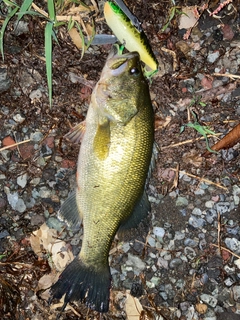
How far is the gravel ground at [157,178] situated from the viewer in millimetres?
3744

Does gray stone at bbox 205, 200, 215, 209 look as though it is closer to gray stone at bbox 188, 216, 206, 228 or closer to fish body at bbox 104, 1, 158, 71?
gray stone at bbox 188, 216, 206, 228

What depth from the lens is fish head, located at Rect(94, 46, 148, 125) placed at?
3.17 metres

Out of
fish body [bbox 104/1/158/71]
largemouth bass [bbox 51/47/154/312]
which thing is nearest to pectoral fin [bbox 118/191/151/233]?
largemouth bass [bbox 51/47/154/312]

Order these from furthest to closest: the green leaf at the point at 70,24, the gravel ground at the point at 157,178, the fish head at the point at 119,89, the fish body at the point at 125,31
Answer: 1. the gravel ground at the point at 157,178
2. the green leaf at the point at 70,24
3. the fish body at the point at 125,31
4. the fish head at the point at 119,89

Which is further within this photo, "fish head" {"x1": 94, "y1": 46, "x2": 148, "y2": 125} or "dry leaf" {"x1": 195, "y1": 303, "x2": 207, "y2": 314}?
"dry leaf" {"x1": 195, "y1": 303, "x2": 207, "y2": 314}

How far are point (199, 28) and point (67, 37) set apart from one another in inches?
48.9

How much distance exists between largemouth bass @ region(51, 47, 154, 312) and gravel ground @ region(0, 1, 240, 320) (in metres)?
0.38

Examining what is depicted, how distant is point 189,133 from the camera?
3842 millimetres

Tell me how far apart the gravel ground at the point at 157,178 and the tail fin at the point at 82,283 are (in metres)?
0.36

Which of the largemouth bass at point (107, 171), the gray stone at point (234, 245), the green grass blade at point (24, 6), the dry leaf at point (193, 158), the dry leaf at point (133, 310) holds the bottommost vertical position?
the gray stone at point (234, 245)

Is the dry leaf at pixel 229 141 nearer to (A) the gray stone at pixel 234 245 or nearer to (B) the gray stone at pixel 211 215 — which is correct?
(B) the gray stone at pixel 211 215

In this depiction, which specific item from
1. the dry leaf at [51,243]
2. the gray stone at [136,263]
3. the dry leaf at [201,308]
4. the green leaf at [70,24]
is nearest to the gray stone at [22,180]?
the dry leaf at [51,243]

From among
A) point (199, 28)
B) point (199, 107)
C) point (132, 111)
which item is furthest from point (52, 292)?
point (199, 28)

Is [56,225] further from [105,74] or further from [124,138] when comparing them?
[105,74]
